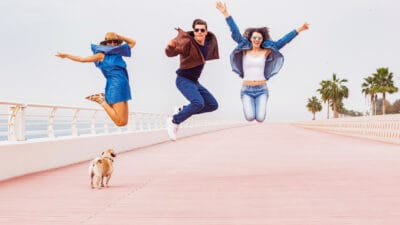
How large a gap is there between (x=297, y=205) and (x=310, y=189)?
7.62 feet

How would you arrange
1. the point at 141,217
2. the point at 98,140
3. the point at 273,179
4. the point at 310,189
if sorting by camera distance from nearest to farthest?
the point at 141,217 < the point at 310,189 < the point at 273,179 < the point at 98,140

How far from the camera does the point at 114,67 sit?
6.11 metres

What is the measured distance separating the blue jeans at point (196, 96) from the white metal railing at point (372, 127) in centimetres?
2349

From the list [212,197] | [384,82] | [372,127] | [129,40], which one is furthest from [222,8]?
[384,82]

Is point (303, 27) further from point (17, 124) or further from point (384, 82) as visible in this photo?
point (384, 82)

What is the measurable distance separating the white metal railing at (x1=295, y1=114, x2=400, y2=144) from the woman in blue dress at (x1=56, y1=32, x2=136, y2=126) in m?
23.7

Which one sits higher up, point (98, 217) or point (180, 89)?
point (180, 89)

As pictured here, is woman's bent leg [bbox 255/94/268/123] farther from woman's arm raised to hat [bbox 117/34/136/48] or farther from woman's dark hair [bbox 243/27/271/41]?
woman's arm raised to hat [bbox 117/34/136/48]

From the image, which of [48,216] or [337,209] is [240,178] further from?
[48,216]

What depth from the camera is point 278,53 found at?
6168 millimetres

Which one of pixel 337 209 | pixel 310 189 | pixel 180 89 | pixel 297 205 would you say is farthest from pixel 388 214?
pixel 180 89

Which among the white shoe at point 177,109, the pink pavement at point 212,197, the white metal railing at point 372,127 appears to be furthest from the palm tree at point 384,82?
the white shoe at point 177,109

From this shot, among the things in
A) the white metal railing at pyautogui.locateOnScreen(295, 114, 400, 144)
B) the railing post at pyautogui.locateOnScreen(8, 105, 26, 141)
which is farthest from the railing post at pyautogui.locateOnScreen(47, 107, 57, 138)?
the white metal railing at pyautogui.locateOnScreen(295, 114, 400, 144)

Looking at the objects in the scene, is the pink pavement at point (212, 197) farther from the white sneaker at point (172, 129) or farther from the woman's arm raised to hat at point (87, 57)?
the woman's arm raised to hat at point (87, 57)
